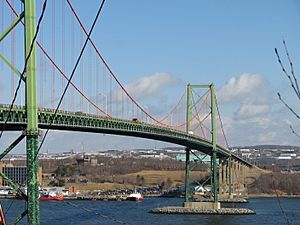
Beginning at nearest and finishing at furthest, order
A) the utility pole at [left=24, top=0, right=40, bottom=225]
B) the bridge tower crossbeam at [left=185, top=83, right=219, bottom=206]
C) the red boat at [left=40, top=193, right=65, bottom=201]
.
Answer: the utility pole at [left=24, top=0, right=40, bottom=225] → the bridge tower crossbeam at [left=185, top=83, right=219, bottom=206] → the red boat at [left=40, top=193, right=65, bottom=201]

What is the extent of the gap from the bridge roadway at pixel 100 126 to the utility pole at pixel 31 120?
0.49 metres

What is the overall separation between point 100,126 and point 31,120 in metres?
16.5

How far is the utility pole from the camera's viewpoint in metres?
17.5

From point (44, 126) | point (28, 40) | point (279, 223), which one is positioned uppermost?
point (28, 40)

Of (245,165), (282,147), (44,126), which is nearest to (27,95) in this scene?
(44,126)

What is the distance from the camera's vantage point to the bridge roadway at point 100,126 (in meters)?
22.4

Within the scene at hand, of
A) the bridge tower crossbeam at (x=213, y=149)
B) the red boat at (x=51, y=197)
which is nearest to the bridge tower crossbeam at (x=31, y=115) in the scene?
the bridge tower crossbeam at (x=213, y=149)

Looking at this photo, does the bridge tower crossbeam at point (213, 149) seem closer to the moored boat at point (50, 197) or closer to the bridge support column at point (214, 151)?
the bridge support column at point (214, 151)

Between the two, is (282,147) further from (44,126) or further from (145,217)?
(44,126)

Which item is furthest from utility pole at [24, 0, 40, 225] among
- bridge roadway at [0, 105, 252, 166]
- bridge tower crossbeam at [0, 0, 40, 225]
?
bridge roadway at [0, 105, 252, 166]

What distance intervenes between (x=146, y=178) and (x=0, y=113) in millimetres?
87522

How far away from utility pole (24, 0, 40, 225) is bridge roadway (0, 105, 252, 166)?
0.49 metres

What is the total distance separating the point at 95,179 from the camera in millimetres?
110312

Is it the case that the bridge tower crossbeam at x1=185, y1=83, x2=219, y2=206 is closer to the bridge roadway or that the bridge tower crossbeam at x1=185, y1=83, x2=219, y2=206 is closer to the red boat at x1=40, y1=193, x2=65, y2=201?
the bridge roadway
